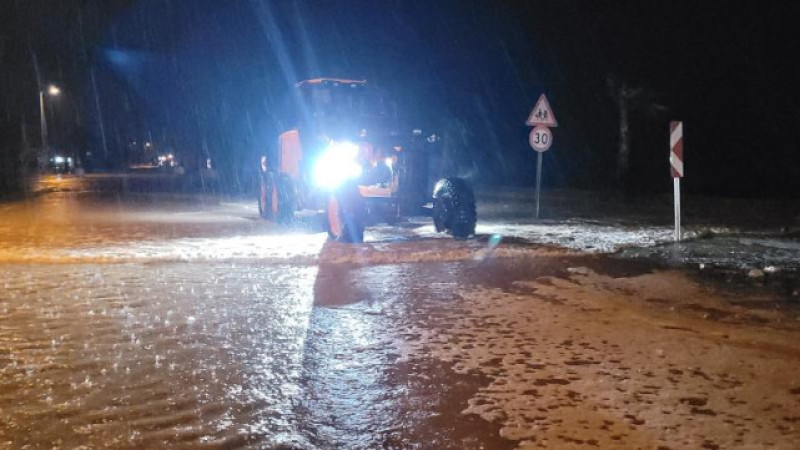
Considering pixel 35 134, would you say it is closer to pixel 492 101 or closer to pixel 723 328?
pixel 492 101

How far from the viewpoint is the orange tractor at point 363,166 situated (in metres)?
13.5

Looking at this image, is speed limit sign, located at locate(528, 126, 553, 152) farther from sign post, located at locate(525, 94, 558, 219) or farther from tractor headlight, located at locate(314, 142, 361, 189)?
tractor headlight, located at locate(314, 142, 361, 189)

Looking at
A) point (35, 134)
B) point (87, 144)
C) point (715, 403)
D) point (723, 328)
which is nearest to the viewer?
point (715, 403)

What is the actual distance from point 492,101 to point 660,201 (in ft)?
36.2

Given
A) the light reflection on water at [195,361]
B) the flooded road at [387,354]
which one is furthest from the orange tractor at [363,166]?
the light reflection on water at [195,361]

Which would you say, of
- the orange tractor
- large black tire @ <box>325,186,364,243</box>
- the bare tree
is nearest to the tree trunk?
the bare tree

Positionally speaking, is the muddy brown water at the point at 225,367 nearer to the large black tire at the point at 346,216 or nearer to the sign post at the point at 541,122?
the large black tire at the point at 346,216

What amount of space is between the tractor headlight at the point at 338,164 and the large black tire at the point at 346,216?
0.26 metres

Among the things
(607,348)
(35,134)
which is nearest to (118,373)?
(607,348)

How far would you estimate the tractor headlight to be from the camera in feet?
44.1

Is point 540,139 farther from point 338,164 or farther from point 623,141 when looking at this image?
point 623,141

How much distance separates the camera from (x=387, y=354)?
6.54m

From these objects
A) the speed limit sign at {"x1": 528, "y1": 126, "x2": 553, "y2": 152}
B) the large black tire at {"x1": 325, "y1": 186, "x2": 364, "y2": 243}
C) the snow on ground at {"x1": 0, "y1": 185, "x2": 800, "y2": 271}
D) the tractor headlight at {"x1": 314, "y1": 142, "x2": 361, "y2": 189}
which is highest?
the speed limit sign at {"x1": 528, "y1": 126, "x2": 553, "y2": 152}

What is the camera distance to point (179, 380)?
5.83m
